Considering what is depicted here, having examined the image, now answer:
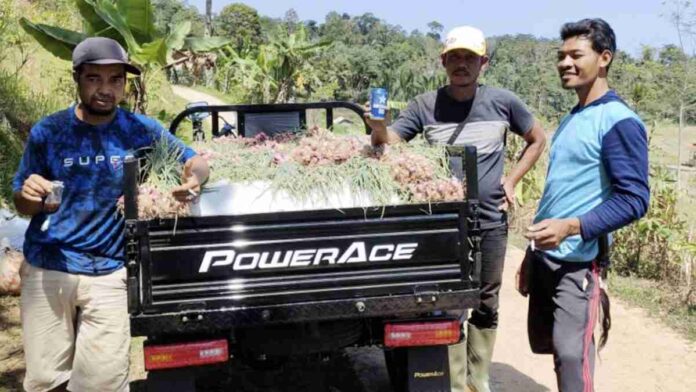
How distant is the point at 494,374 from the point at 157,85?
949cm

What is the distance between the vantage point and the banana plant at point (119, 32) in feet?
21.8

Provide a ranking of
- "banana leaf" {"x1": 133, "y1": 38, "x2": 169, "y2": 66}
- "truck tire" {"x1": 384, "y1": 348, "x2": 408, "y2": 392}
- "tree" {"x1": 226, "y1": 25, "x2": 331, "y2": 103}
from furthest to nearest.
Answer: "tree" {"x1": 226, "y1": 25, "x2": 331, "y2": 103} < "banana leaf" {"x1": 133, "y1": 38, "x2": 169, "y2": 66} < "truck tire" {"x1": 384, "y1": 348, "x2": 408, "y2": 392}

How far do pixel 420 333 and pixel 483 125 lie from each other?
1228mm

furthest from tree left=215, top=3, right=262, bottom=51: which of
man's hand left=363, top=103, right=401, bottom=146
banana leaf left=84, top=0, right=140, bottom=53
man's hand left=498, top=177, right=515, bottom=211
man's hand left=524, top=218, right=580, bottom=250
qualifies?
man's hand left=524, top=218, right=580, bottom=250

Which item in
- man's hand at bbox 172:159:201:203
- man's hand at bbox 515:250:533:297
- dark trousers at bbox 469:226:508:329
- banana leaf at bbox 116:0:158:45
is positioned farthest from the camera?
banana leaf at bbox 116:0:158:45

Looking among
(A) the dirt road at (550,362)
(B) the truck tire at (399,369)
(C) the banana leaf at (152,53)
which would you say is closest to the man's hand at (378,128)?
(B) the truck tire at (399,369)

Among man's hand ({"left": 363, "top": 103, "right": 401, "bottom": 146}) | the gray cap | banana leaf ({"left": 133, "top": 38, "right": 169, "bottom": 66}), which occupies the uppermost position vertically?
banana leaf ({"left": 133, "top": 38, "right": 169, "bottom": 66})

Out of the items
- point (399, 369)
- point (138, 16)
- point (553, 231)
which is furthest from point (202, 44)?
point (553, 231)

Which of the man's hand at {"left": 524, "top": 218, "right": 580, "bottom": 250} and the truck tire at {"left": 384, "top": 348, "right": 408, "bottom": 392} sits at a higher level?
the man's hand at {"left": 524, "top": 218, "right": 580, "bottom": 250}

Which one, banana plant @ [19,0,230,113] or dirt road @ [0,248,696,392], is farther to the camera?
banana plant @ [19,0,230,113]

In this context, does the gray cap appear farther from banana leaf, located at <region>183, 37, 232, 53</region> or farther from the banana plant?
banana leaf, located at <region>183, 37, 232, 53</region>

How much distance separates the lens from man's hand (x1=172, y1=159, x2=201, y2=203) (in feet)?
8.50

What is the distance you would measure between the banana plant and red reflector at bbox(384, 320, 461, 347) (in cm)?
457

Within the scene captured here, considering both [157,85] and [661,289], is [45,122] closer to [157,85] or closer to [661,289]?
[661,289]
